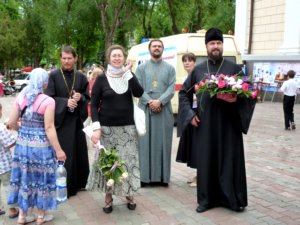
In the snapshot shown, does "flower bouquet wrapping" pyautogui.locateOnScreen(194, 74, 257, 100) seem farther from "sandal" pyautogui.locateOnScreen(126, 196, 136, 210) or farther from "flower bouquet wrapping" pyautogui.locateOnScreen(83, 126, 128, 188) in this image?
"sandal" pyautogui.locateOnScreen(126, 196, 136, 210)

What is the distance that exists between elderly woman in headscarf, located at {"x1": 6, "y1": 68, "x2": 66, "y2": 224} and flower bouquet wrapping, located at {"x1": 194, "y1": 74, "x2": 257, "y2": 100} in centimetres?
167

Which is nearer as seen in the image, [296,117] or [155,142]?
[155,142]

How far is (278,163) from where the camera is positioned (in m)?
6.92

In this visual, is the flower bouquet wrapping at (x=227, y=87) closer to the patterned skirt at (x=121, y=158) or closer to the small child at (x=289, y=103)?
the patterned skirt at (x=121, y=158)

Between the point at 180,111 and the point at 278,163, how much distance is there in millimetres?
3111

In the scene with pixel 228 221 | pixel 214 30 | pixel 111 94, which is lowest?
pixel 228 221

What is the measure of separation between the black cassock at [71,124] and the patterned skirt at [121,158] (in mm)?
764

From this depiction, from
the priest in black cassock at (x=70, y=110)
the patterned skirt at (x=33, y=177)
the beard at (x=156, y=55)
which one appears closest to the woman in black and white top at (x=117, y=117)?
the patterned skirt at (x=33, y=177)

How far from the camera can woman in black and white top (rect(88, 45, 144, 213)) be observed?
14.4ft

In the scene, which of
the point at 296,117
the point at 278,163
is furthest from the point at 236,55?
the point at 278,163

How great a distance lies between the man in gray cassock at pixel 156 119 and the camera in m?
5.50

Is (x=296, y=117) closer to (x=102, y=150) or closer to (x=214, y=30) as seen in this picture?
(x=214, y=30)

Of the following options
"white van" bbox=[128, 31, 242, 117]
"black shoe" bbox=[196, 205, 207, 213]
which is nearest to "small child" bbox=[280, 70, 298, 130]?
"white van" bbox=[128, 31, 242, 117]

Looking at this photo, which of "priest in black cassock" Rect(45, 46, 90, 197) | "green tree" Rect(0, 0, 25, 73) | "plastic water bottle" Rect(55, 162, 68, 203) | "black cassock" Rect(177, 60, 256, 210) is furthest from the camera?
"green tree" Rect(0, 0, 25, 73)
